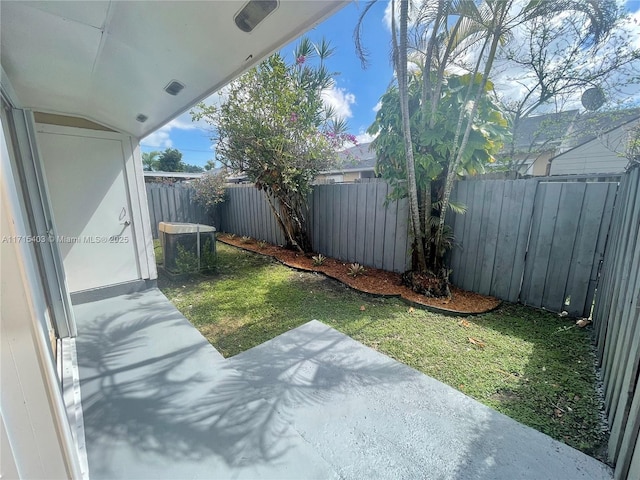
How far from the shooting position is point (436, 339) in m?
2.85

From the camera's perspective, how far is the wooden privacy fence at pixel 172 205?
839cm

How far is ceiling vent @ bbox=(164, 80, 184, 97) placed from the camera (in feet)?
7.09

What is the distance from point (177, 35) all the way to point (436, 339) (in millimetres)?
3328

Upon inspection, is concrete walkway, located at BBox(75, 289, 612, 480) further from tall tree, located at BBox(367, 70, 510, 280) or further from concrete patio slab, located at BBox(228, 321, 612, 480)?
tall tree, located at BBox(367, 70, 510, 280)

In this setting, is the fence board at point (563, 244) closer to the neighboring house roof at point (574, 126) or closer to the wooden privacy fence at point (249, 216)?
the wooden privacy fence at point (249, 216)

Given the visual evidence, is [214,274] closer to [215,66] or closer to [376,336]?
[376,336]

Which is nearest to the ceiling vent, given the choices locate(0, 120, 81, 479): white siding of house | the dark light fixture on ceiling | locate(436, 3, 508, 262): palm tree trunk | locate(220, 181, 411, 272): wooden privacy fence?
the dark light fixture on ceiling

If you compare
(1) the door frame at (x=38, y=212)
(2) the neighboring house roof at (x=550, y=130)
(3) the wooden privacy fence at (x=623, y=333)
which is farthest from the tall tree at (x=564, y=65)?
(1) the door frame at (x=38, y=212)

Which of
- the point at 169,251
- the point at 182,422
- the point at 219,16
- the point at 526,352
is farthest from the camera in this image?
the point at 169,251

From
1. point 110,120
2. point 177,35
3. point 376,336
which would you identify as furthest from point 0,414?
point 110,120

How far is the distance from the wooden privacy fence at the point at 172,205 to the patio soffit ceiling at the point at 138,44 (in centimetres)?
624

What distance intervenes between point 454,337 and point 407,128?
257 cm

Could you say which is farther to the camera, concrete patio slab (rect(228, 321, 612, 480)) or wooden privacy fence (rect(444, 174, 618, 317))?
wooden privacy fence (rect(444, 174, 618, 317))

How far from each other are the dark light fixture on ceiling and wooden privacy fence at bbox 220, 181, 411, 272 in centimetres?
345
